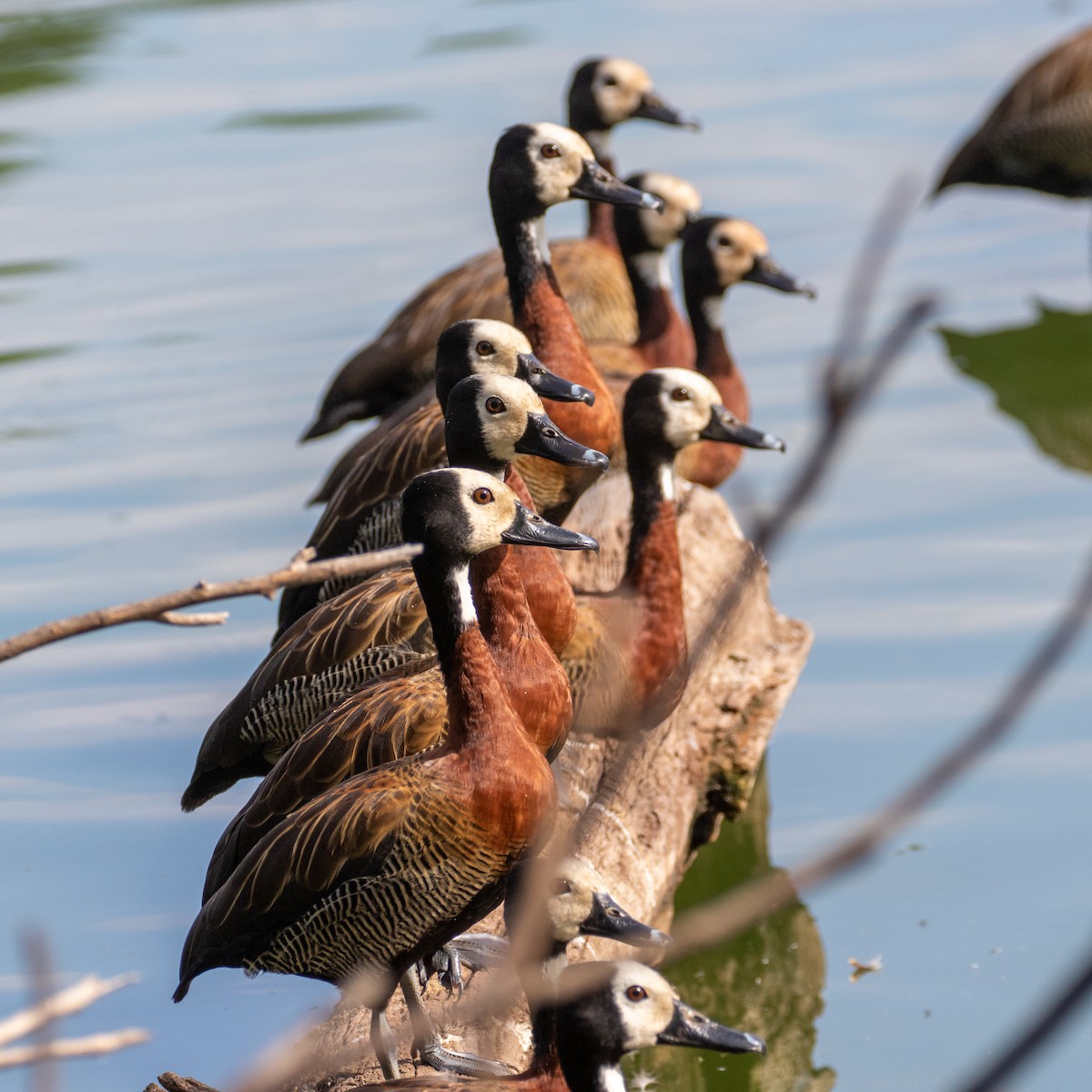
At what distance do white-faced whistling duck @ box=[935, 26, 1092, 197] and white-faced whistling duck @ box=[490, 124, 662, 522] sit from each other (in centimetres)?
413

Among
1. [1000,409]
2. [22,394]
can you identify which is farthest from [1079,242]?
[22,394]

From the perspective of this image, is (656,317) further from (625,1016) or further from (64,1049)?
(64,1049)

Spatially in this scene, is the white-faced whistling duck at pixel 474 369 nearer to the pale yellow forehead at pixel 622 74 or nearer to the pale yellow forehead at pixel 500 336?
the pale yellow forehead at pixel 500 336

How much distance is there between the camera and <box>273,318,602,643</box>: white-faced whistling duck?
4809 mm

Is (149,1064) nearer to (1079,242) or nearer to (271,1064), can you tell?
(271,1064)

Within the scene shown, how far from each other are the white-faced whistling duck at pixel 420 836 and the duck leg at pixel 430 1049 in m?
0.09

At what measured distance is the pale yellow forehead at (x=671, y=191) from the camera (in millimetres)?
6988

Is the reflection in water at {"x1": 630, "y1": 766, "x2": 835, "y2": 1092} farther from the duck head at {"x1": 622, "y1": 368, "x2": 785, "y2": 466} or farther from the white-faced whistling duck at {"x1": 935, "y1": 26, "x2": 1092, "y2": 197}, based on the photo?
the white-faced whistling duck at {"x1": 935, "y1": 26, "x2": 1092, "y2": 197}

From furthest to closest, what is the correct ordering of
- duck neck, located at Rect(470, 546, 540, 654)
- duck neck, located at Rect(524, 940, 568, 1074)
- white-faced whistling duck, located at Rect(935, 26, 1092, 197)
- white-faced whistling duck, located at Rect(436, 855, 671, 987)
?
white-faced whistling duck, located at Rect(935, 26, 1092, 197) → duck neck, located at Rect(470, 546, 540, 654) → white-faced whistling duck, located at Rect(436, 855, 671, 987) → duck neck, located at Rect(524, 940, 568, 1074)

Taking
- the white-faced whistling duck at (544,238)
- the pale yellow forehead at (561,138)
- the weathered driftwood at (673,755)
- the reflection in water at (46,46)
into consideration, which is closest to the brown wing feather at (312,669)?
the weathered driftwood at (673,755)

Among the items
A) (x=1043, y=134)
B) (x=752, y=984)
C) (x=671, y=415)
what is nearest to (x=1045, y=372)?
(x=1043, y=134)

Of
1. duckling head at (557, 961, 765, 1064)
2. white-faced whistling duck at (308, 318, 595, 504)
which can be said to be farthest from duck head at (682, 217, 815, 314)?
duckling head at (557, 961, 765, 1064)

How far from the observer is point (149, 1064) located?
4.41 metres

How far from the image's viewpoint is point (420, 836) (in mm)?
3414
